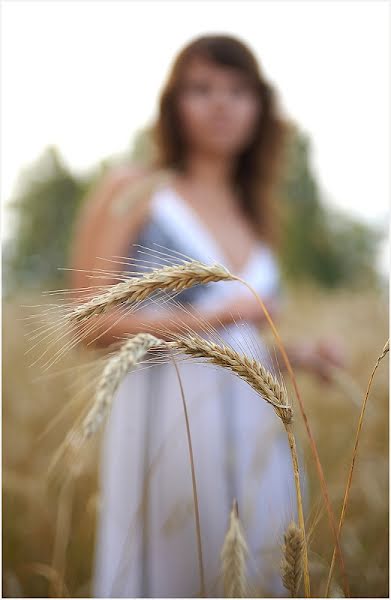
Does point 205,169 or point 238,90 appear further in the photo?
point 205,169

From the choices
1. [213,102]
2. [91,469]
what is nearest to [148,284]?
[213,102]

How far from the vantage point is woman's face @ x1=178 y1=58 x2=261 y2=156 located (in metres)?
1.22

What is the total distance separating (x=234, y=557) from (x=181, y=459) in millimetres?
611

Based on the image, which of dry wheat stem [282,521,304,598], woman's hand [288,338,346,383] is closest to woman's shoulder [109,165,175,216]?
woman's hand [288,338,346,383]

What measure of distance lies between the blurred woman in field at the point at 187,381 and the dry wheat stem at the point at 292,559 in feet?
1.79

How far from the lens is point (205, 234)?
4.12ft

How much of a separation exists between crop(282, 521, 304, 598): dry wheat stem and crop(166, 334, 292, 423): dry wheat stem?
4.3 inches

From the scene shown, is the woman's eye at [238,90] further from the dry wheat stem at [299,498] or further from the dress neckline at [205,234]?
the dry wheat stem at [299,498]

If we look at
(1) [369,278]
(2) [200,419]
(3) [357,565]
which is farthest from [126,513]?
(1) [369,278]

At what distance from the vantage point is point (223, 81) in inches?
48.3

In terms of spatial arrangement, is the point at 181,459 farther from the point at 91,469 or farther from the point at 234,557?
the point at 91,469

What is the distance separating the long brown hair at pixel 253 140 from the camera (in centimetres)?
122

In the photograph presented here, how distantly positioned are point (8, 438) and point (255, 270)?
1272 mm

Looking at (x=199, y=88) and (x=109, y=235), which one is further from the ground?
(x=199, y=88)
